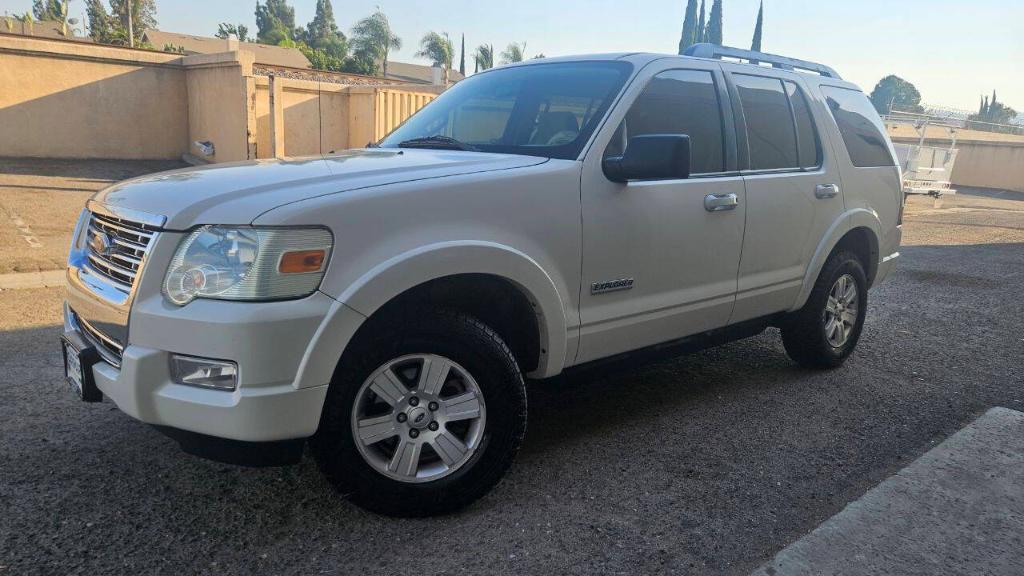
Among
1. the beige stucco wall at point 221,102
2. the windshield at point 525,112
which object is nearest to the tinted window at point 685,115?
the windshield at point 525,112

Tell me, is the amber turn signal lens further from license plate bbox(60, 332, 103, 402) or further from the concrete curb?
the concrete curb

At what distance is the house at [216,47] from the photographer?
59281 mm

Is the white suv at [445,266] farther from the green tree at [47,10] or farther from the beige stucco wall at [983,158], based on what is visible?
the green tree at [47,10]

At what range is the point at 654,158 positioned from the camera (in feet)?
10.2

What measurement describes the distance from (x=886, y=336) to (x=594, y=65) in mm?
3657

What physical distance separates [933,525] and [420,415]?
2033 mm

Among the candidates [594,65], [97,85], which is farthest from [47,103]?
[594,65]

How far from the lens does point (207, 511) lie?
115 inches

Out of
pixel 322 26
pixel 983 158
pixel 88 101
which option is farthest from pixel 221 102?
pixel 322 26

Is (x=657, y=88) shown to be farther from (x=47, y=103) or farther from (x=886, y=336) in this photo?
(x=47, y=103)

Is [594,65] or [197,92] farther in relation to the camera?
[197,92]

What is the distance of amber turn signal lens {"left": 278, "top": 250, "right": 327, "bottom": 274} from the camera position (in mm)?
2428

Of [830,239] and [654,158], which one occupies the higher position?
[654,158]

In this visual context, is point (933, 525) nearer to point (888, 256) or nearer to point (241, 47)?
point (888, 256)
